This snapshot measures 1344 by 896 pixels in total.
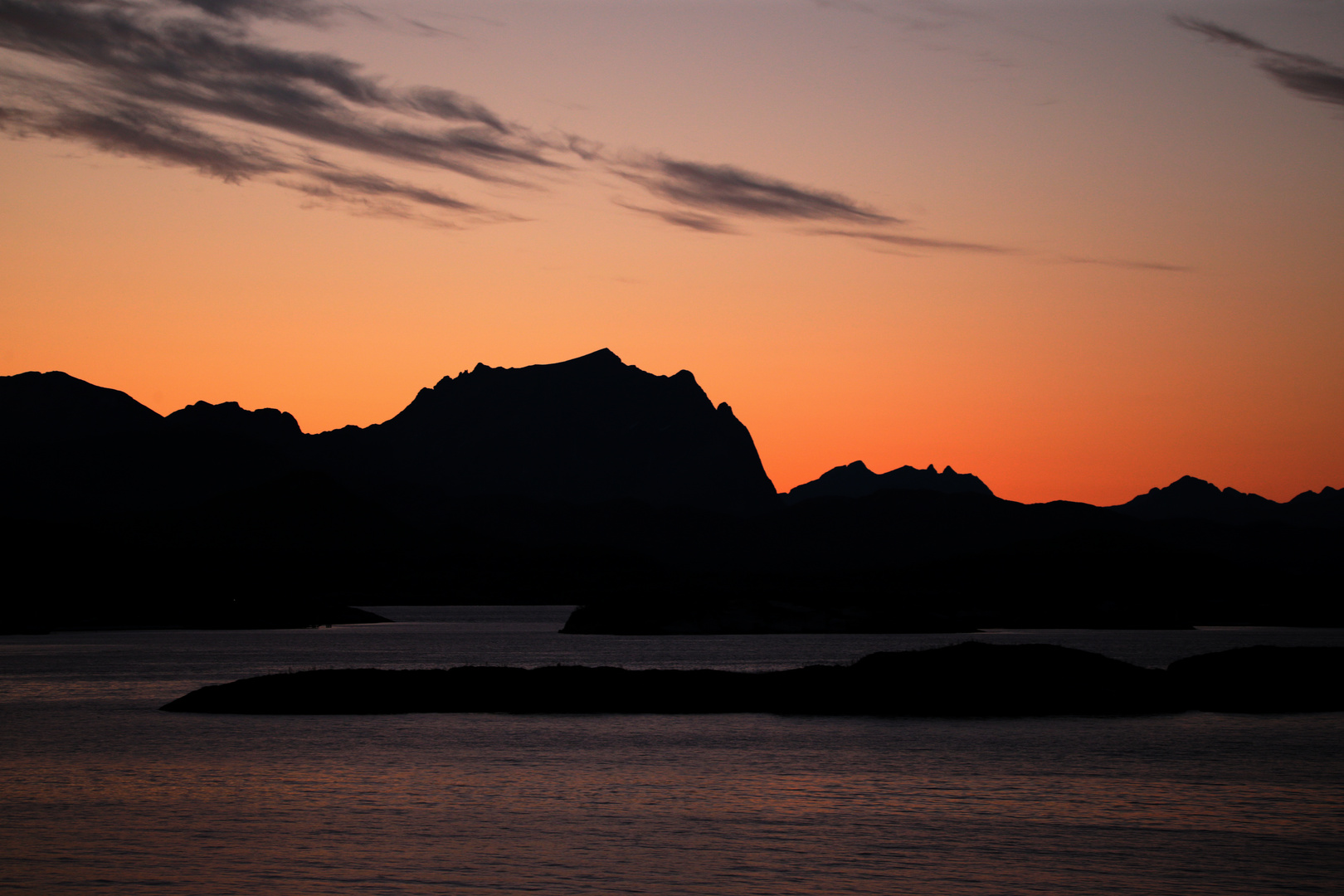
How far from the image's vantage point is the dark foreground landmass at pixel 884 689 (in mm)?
87875

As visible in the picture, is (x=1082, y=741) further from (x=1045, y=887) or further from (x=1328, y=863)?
(x=1045, y=887)

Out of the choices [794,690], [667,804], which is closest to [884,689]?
[794,690]

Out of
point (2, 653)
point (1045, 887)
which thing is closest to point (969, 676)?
point (1045, 887)

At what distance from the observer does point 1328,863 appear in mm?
40938

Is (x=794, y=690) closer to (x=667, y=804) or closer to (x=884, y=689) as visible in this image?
(x=884, y=689)

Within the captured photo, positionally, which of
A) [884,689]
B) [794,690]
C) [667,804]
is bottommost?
[667,804]

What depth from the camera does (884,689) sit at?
289 feet

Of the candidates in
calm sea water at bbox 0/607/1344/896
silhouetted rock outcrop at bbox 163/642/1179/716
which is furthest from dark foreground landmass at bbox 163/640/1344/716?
calm sea water at bbox 0/607/1344/896

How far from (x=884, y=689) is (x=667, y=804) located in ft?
126

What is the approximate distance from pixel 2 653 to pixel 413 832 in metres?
154

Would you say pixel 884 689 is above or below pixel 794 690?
above

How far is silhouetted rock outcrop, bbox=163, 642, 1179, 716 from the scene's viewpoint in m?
87.7

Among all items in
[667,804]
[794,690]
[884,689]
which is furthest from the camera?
[794,690]

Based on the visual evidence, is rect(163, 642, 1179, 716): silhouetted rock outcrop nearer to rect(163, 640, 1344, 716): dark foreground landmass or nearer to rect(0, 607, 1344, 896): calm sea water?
rect(163, 640, 1344, 716): dark foreground landmass
